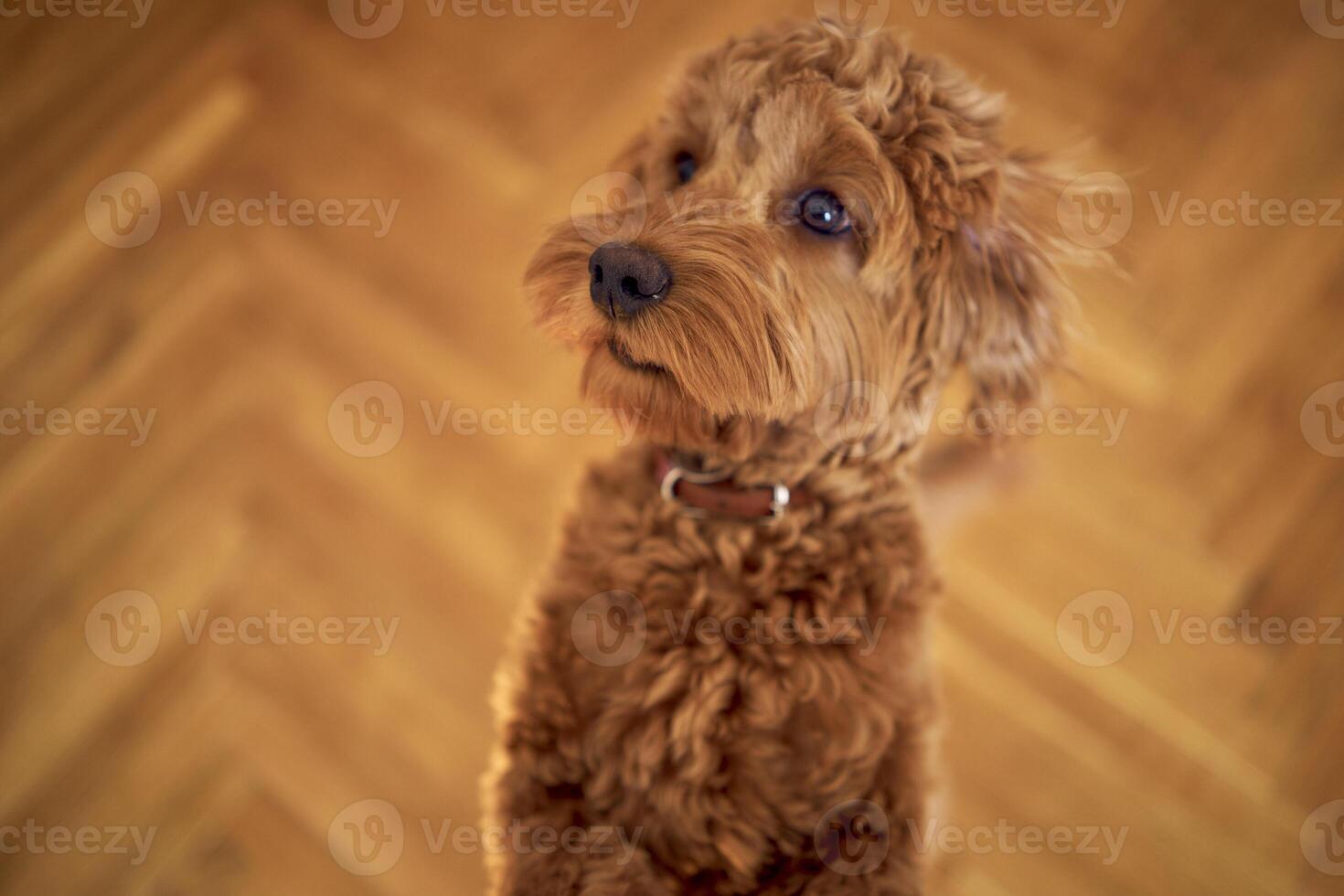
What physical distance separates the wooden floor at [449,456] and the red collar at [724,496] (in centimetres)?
73

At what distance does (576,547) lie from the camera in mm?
1561

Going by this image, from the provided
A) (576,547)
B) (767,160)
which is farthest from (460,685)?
(767,160)

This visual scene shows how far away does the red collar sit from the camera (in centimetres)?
145

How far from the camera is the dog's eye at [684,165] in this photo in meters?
1.51

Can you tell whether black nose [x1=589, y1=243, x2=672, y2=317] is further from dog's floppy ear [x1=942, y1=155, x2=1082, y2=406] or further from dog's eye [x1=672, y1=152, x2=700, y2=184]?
dog's floppy ear [x1=942, y1=155, x2=1082, y2=406]

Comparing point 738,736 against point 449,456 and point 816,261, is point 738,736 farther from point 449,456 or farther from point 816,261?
point 449,456

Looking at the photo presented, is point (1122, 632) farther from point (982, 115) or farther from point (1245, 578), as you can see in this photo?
point (982, 115)

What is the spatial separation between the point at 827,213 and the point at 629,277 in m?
0.32

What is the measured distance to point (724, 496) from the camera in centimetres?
146

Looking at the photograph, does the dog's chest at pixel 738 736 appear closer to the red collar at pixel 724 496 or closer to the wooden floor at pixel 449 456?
the red collar at pixel 724 496

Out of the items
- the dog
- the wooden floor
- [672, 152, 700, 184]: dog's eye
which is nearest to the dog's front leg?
the dog

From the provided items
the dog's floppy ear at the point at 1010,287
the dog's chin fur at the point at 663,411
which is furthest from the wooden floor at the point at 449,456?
the dog's chin fur at the point at 663,411

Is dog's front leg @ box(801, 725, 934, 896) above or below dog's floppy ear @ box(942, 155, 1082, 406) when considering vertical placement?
below

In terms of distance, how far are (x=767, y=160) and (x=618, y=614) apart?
69cm
